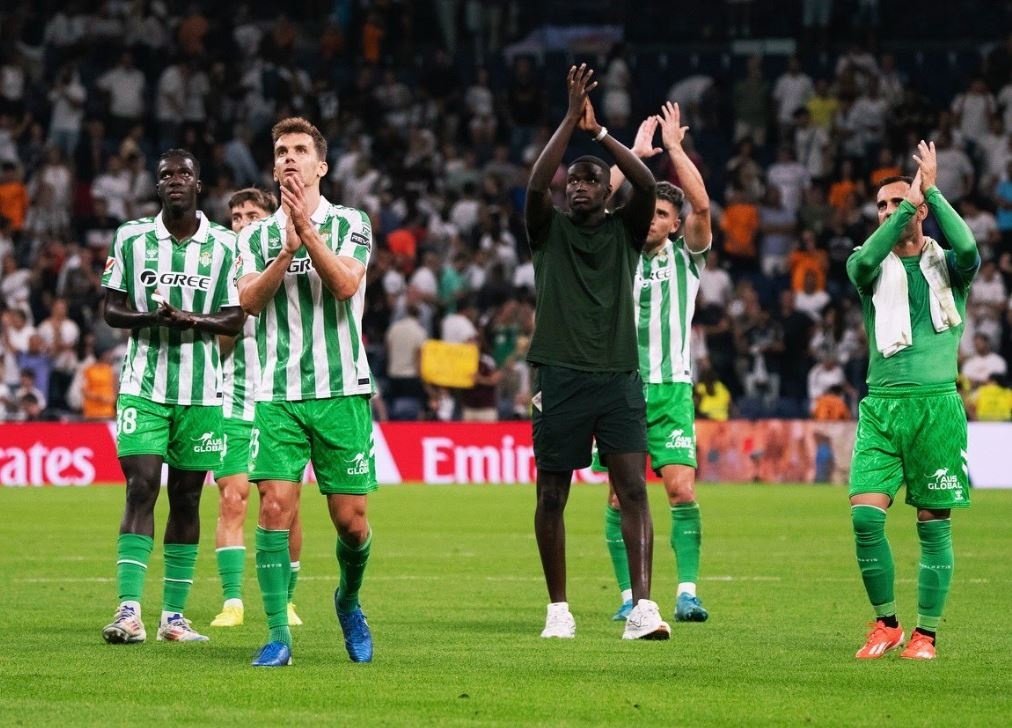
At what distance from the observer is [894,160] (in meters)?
30.3

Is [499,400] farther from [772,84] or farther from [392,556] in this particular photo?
[392,556]

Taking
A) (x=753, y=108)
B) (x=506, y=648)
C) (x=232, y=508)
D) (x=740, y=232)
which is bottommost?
(x=506, y=648)

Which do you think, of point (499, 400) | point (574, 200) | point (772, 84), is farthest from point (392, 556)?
point (772, 84)

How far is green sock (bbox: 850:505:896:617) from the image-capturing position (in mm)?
9328

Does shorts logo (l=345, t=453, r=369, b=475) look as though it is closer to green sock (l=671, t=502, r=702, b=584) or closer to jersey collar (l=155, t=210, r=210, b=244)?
jersey collar (l=155, t=210, r=210, b=244)

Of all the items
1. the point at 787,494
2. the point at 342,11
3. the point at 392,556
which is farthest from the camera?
the point at 342,11

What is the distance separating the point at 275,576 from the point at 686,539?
3668 mm

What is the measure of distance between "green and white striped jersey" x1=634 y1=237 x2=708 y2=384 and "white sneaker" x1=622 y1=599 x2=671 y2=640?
222 centimetres

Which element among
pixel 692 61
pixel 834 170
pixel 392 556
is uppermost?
pixel 692 61

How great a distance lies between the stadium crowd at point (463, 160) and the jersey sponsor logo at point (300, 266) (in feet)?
57.3

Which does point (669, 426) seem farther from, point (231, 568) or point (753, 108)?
point (753, 108)

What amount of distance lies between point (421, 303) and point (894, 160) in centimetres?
820

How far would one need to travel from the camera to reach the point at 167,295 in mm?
10289

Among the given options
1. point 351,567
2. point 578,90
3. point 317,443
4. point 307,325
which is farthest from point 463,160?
point 351,567
